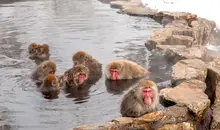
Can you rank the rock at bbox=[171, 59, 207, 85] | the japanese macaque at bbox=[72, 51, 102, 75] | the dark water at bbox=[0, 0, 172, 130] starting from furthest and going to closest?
the japanese macaque at bbox=[72, 51, 102, 75] → the rock at bbox=[171, 59, 207, 85] → the dark water at bbox=[0, 0, 172, 130]

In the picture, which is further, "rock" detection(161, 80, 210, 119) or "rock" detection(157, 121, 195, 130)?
"rock" detection(161, 80, 210, 119)

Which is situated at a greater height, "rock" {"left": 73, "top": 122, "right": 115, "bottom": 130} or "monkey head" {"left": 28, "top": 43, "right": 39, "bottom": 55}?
"rock" {"left": 73, "top": 122, "right": 115, "bottom": 130}

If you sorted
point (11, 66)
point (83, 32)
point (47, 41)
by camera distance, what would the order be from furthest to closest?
point (83, 32), point (47, 41), point (11, 66)

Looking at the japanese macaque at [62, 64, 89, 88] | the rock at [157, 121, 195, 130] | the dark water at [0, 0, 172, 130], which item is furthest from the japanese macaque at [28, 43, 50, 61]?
the rock at [157, 121, 195, 130]

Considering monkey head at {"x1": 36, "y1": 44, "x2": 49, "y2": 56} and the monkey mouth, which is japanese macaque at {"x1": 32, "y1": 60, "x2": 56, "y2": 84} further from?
monkey head at {"x1": 36, "y1": 44, "x2": 49, "y2": 56}

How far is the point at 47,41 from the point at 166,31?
2573 millimetres

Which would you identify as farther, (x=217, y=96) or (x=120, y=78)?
(x=120, y=78)

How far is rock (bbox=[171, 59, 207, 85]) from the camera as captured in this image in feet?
18.2

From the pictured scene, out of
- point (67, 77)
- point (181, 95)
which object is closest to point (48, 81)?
point (67, 77)

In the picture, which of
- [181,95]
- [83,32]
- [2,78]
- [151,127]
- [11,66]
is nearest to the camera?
[151,127]

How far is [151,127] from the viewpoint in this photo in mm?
4336

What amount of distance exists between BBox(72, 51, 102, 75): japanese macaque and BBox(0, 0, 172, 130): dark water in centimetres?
28

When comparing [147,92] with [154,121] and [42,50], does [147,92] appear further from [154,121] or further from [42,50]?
[42,50]

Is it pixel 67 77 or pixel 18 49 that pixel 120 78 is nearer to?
pixel 67 77
